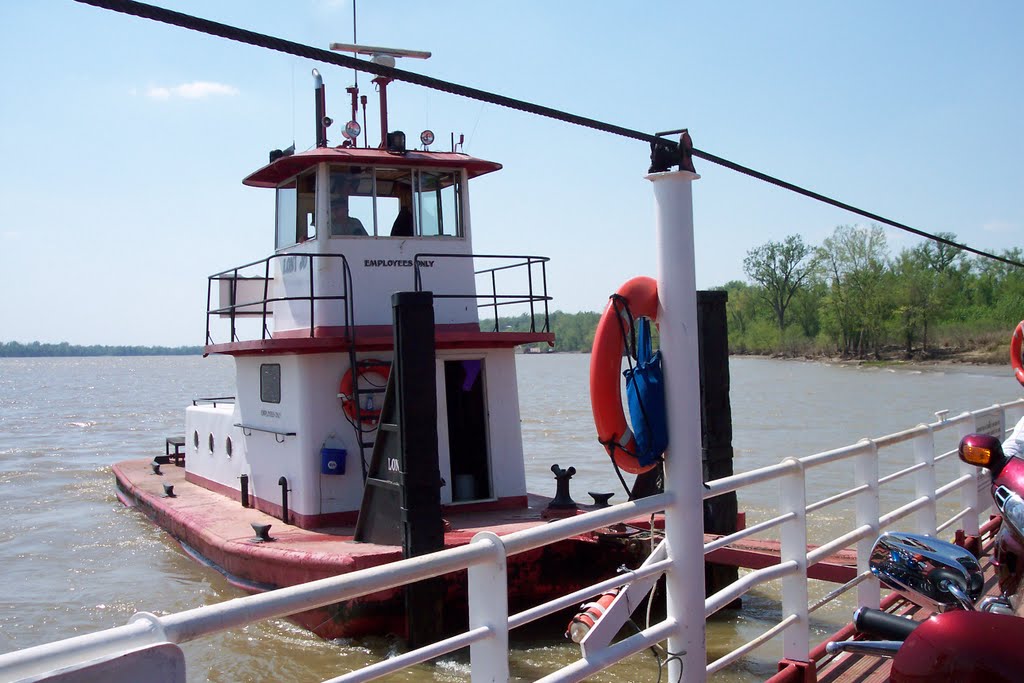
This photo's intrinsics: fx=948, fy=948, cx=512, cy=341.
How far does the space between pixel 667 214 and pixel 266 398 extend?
7.72 metres

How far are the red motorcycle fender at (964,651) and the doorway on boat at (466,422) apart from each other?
857cm

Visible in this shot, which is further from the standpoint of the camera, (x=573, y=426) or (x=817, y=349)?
(x=817, y=349)

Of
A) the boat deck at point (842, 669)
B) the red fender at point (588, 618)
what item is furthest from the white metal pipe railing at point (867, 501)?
the red fender at point (588, 618)

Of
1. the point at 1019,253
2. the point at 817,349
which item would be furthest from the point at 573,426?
→ the point at 1019,253

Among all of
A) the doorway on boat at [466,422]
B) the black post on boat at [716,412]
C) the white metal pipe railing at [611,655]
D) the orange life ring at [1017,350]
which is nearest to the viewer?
the white metal pipe railing at [611,655]

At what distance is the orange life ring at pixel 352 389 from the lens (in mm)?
9438

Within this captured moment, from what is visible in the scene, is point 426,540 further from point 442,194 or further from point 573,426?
point 573,426

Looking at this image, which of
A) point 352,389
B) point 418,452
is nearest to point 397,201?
point 352,389

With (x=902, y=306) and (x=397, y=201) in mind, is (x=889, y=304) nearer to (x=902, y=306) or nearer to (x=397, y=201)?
(x=902, y=306)

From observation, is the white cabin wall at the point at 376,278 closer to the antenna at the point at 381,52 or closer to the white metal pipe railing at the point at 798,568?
the antenna at the point at 381,52

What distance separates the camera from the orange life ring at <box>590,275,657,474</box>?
3.61 metres

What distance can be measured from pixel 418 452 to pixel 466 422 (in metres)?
3.34

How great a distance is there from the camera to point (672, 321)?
361 centimetres

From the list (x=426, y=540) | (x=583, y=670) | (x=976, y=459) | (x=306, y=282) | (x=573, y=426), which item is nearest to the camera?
(x=583, y=670)
